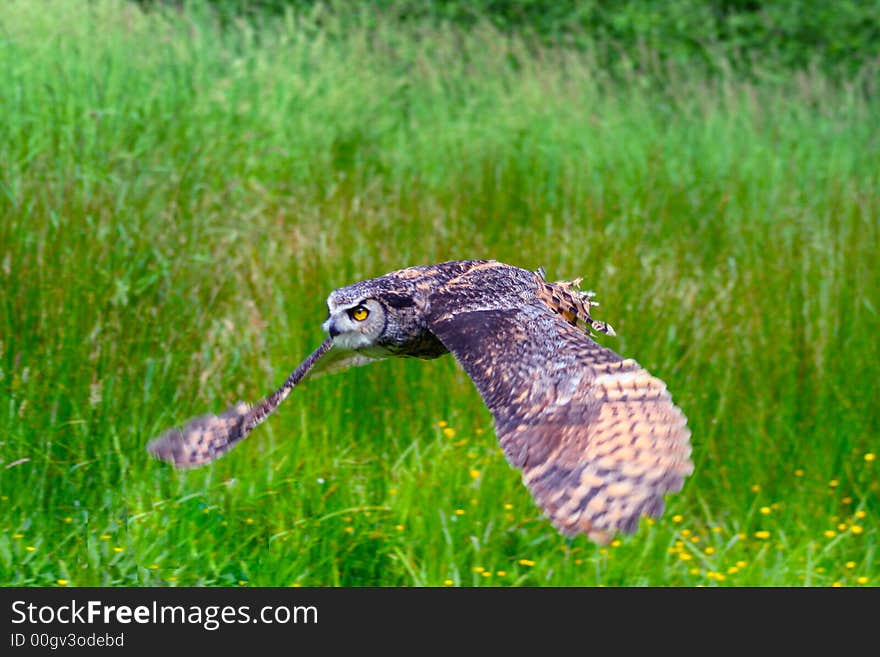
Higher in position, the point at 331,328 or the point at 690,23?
the point at 690,23

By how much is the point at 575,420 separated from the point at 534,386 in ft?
0.56

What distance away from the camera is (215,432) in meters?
3.78

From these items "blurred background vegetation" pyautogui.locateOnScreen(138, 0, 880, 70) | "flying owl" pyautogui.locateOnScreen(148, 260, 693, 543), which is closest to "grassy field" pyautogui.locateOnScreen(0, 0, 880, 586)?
"flying owl" pyautogui.locateOnScreen(148, 260, 693, 543)

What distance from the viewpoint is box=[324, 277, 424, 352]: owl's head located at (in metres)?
3.72

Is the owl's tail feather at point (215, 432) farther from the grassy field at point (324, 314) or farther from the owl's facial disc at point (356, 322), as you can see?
the grassy field at point (324, 314)

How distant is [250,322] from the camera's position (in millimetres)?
5082

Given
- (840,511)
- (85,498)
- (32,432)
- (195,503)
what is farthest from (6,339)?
(840,511)

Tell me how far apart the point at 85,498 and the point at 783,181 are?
4699 millimetres

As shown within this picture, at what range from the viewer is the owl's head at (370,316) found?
3.72m

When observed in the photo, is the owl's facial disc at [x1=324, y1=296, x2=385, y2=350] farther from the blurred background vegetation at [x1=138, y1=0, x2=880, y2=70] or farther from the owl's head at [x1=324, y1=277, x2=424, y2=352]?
the blurred background vegetation at [x1=138, y1=0, x2=880, y2=70]

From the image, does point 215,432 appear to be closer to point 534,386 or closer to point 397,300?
point 397,300

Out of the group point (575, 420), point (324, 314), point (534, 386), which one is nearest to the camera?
point (575, 420)

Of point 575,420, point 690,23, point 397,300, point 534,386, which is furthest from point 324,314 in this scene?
point 690,23

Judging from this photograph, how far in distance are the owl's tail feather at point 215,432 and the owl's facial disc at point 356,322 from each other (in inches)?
2.1
